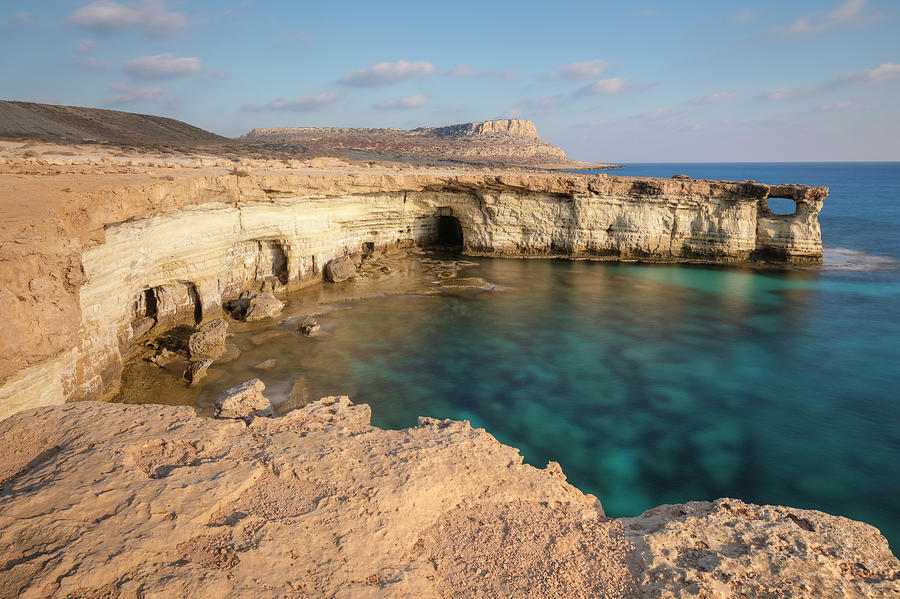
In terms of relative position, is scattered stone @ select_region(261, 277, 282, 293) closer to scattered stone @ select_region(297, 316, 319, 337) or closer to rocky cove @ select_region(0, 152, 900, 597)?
scattered stone @ select_region(297, 316, 319, 337)

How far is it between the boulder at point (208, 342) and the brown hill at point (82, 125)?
75.6 feet

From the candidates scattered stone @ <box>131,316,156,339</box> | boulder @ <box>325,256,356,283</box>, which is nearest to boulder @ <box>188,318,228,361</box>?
scattered stone @ <box>131,316,156,339</box>

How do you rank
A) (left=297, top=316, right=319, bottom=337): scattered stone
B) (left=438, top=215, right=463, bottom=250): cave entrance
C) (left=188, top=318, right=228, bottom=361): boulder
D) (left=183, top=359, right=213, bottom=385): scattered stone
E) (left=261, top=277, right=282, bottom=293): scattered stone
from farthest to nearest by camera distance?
1. (left=438, top=215, right=463, bottom=250): cave entrance
2. (left=261, top=277, right=282, bottom=293): scattered stone
3. (left=297, top=316, right=319, bottom=337): scattered stone
4. (left=188, top=318, right=228, bottom=361): boulder
5. (left=183, top=359, right=213, bottom=385): scattered stone

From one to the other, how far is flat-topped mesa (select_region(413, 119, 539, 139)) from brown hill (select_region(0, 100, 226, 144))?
58.4 m

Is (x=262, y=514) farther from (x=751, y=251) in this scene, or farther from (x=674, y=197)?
(x=751, y=251)

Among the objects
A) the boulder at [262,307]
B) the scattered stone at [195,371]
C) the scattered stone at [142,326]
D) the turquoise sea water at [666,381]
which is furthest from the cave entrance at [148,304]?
the turquoise sea water at [666,381]

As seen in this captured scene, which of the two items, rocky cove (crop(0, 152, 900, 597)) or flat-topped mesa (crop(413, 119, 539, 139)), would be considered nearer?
rocky cove (crop(0, 152, 900, 597))

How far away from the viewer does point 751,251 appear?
21672 mm

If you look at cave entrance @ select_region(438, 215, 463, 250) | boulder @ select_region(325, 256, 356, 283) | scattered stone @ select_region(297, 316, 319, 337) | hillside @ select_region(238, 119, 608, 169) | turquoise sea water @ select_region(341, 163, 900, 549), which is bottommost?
turquoise sea water @ select_region(341, 163, 900, 549)

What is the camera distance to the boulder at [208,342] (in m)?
10.7

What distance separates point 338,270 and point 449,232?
8.19 m

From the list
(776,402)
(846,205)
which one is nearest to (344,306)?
(776,402)

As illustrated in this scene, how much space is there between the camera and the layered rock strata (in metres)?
6.56

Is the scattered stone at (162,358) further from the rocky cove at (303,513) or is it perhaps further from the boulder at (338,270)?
the boulder at (338,270)
